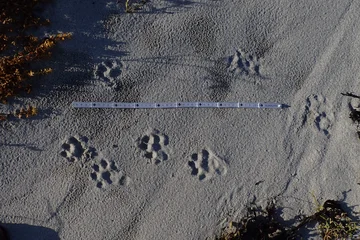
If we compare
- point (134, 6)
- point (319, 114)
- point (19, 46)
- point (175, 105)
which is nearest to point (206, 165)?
point (175, 105)

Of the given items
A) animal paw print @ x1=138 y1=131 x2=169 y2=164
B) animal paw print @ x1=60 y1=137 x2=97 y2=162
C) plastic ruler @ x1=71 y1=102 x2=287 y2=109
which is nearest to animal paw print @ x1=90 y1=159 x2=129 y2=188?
animal paw print @ x1=60 y1=137 x2=97 y2=162

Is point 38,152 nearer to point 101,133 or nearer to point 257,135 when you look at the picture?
point 101,133

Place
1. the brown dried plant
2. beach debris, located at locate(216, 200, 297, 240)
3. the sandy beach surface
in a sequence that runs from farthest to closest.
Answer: beach debris, located at locate(216, 200, 297, 240)
the sandy beach surface
the brown dried plant

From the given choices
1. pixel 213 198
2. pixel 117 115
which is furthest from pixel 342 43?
pixel 117 115

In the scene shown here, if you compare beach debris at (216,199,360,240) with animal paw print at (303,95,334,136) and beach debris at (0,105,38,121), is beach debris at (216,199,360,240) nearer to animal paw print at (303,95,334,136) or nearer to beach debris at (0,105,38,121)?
animal paw print at (303,95,334,136)

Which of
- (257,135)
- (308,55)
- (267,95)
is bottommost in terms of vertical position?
(257,135)

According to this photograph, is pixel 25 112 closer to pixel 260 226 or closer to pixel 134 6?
pixel 134 6
